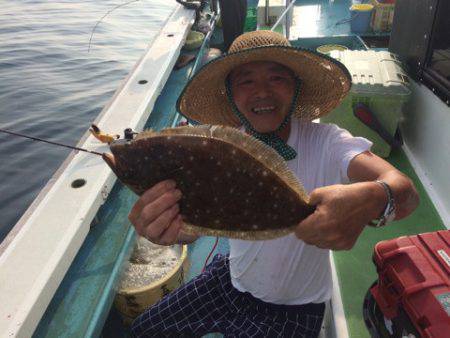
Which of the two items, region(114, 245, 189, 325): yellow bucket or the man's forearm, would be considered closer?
the man's forearm

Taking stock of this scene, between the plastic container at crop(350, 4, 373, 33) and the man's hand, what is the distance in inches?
304

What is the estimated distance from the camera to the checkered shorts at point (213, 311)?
2242 millimetres

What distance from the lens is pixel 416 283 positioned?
1870mm

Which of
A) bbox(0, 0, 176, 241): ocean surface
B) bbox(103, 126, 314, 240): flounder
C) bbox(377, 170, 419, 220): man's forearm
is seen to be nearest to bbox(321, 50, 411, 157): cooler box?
bbox(377, 170, 419, 220): man's forearm

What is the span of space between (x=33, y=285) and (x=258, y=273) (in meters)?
1.39

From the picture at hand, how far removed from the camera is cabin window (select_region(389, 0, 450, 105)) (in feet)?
11.8

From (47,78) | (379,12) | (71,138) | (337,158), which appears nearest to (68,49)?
(47,78)

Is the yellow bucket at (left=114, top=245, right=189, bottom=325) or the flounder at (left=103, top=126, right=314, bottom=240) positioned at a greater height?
the flounder at (left=103, top=126, right=314, bottom=240)

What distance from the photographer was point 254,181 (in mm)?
1499

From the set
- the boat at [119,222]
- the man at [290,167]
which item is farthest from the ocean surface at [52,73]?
the man at [290,167]

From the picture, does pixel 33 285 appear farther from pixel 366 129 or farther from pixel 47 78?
pixel 47 78

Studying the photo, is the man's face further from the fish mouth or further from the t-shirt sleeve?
the t-shirt sleeve

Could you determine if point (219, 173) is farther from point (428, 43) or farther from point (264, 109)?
point (428, 43)

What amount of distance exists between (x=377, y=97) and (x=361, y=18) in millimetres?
5008
